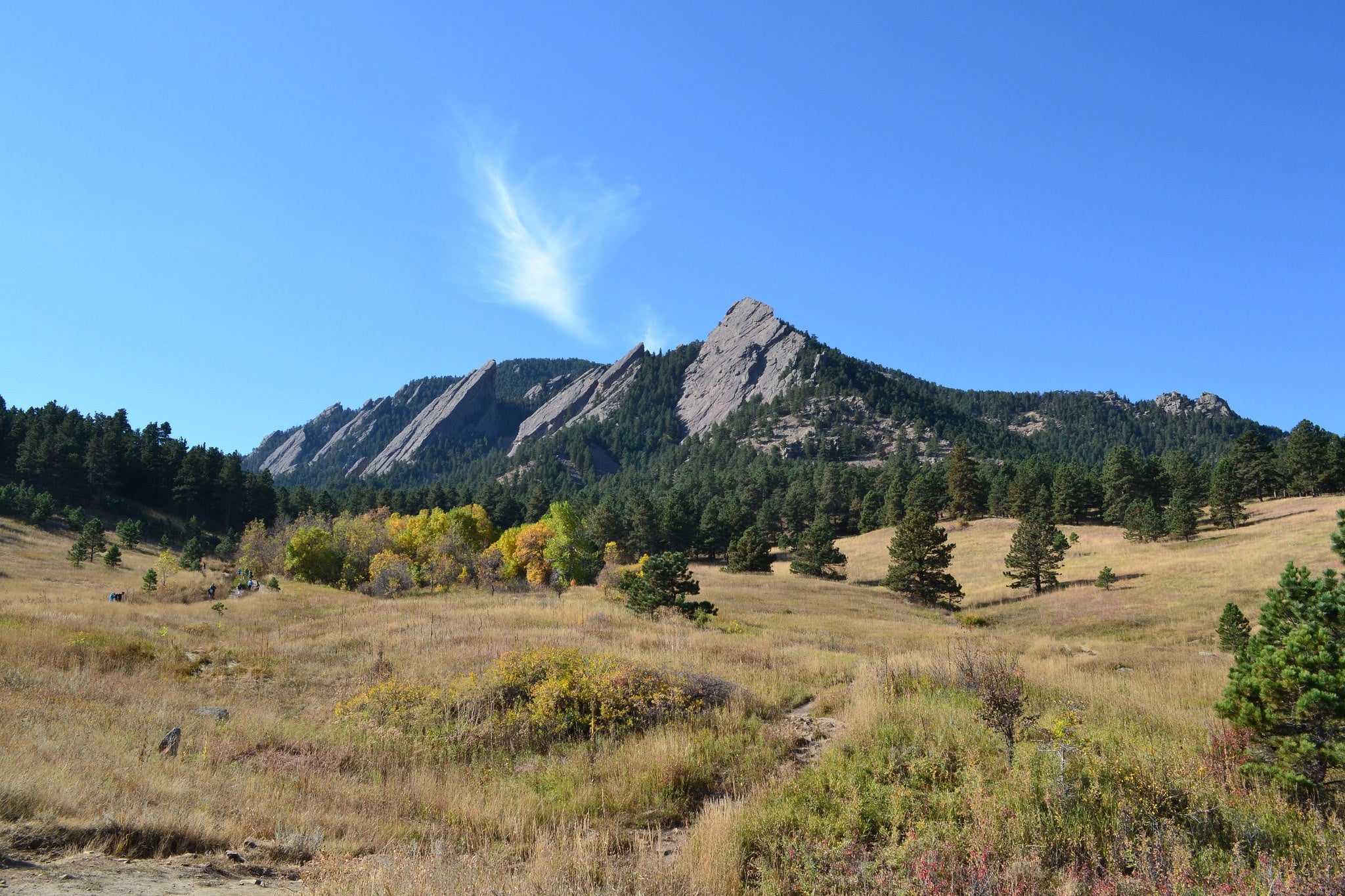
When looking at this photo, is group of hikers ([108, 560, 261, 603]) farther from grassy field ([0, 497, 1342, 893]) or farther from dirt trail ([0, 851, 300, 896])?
dirt trail ([0, 851, 300, 896])

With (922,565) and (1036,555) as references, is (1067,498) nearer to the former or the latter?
(1036,555)

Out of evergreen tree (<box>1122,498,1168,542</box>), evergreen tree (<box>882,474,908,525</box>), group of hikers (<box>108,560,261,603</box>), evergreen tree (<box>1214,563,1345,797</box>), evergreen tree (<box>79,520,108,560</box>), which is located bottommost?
group of hikers (<box>108,560,261,603</box>)

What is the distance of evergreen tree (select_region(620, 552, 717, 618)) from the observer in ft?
88.2

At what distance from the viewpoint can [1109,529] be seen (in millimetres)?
75438

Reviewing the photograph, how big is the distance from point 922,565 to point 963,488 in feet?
158

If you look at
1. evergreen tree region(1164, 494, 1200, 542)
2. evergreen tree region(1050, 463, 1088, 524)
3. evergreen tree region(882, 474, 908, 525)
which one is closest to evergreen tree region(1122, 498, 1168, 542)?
evergreen tree region(1164, 494, 1200, 542)

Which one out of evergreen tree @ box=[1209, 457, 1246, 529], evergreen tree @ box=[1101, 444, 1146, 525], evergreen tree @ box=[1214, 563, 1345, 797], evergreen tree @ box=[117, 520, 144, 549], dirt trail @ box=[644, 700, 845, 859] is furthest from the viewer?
evergreen tree @ box=[1101, 444, 1146, 525]

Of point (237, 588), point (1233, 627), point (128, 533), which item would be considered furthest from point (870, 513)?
point (128, 533)

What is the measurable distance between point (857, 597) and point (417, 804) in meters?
44.7

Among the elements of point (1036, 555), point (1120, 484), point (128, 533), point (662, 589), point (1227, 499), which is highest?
point (1120, 484)

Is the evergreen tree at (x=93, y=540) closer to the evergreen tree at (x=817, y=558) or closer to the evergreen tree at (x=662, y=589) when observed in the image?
the evergreen tree at (x=662, y=589)

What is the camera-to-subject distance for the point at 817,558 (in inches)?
2554

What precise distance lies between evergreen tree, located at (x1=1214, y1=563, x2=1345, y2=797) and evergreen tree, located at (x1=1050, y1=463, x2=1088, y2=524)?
3333 inches

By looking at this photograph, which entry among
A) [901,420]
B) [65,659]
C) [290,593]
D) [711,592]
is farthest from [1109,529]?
[901,420]
